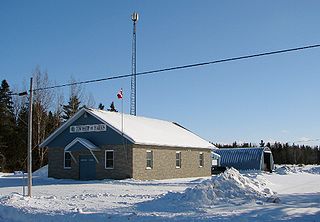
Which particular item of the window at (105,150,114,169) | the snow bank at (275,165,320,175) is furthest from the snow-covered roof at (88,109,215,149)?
the snow bank at (275,165,320,175)

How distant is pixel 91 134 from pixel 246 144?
2762 inches

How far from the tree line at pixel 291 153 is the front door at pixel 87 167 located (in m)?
60.7

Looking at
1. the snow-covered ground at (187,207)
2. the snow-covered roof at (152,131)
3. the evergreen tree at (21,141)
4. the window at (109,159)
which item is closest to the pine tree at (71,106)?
the evergreen tree at (21,141)

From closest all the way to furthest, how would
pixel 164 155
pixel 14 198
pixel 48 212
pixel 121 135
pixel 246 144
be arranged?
pixel 48 212 → pixel 14 198 → pixel 121 135 → pixel 164 155 → pixel 246 144

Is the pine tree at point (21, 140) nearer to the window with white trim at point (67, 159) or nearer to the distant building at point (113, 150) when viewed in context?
the distant building at point (113, 150)

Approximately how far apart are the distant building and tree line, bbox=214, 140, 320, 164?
186 ft

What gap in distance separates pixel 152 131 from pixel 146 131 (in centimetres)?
116

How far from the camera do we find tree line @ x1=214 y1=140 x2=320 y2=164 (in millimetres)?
100938

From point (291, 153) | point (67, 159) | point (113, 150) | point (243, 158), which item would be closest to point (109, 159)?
point (113, 150)

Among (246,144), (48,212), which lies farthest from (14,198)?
(246,144)

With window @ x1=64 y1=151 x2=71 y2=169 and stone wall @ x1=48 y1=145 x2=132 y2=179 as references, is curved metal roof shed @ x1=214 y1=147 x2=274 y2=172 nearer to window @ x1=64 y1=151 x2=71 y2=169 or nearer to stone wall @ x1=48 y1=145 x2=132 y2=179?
window @ x1=64 y1=151 x2=71 y2=169

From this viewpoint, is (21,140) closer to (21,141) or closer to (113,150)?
(21,141)

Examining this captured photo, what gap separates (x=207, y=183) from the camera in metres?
17.9

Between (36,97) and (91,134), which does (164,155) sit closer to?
(91,134)
